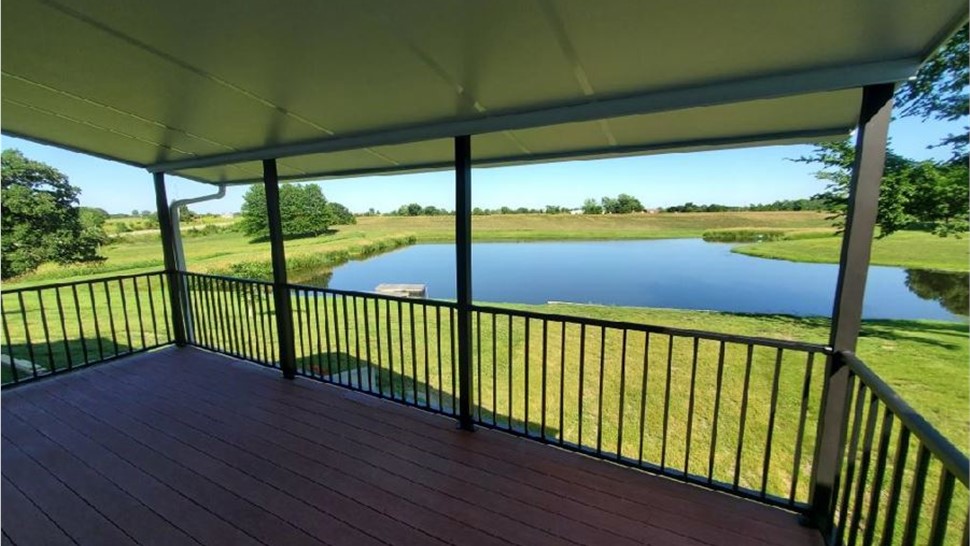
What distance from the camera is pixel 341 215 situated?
20.6 m

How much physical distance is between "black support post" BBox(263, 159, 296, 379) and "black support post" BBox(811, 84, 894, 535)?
3920mm

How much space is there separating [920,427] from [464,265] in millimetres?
2215

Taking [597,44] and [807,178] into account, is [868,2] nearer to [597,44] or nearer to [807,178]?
[597,44]

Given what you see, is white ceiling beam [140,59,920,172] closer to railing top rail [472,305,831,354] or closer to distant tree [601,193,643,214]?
railing top rail [472,305,831,354]

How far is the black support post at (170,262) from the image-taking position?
4.47 metres

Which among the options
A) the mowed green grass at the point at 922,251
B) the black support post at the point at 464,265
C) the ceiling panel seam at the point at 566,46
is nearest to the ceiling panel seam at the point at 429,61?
the black support post at the point at 464,265

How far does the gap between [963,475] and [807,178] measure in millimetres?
11508

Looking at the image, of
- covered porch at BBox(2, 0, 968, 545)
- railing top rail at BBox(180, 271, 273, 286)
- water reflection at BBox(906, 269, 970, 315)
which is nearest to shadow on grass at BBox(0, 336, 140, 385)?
covered porch at BBox(2, 0, 968, 545)

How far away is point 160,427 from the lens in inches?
116

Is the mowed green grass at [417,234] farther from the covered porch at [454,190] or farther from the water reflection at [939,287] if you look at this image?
the covered porch at [454,190]

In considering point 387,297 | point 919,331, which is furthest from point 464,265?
Result: point 919,331

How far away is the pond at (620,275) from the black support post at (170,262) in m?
10.7

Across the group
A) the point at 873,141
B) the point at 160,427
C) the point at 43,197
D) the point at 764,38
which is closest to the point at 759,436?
the point at 873,141

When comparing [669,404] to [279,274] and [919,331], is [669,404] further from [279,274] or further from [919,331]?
[919,331]
